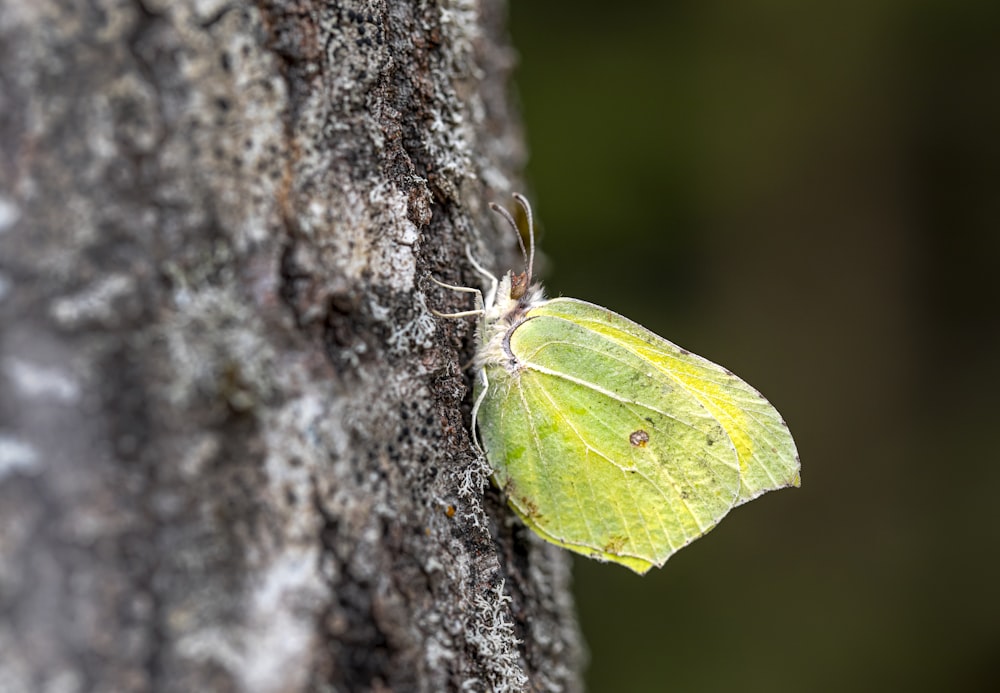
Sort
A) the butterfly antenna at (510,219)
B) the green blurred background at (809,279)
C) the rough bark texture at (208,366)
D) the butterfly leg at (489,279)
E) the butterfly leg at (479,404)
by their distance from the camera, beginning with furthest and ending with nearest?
the green blurred background at (809,279), the butterfly antenna at (510,219), the butterfly leg at (489,279), the butterfly leg at (479,404), the rough bark texture at (208,366)

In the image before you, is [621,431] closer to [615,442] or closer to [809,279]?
[615,442]

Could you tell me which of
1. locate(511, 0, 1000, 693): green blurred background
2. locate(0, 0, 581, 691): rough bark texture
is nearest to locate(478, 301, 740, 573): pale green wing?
locate(0, 0, 581, 691): rough bark texture

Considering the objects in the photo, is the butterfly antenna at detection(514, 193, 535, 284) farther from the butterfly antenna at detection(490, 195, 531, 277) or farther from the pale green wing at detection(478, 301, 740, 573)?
the pale green wing at detection(478, 301, 740, 573)

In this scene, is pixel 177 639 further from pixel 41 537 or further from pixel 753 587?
pixel 753 587

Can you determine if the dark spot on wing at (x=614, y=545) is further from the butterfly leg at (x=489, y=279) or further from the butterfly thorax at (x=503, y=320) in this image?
the butterfly leg at (x=489, y=279)

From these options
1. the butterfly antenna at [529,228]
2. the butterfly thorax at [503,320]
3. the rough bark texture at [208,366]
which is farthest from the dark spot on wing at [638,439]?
the rough bark texture at [208,366]

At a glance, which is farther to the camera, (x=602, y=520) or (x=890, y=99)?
(x=890, y=99)

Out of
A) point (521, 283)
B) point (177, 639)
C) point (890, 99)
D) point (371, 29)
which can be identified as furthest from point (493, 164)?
point (890, 99)
